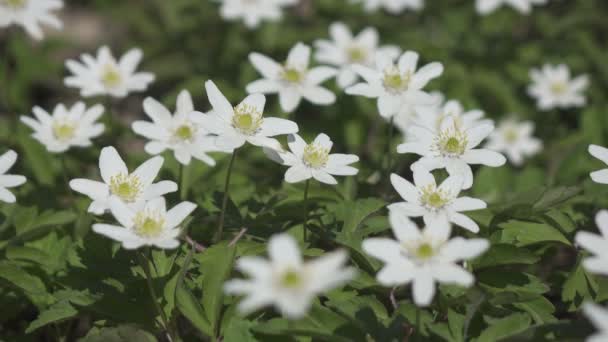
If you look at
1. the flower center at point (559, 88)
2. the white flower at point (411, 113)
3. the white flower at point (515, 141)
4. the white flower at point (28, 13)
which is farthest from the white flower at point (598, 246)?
the white flower at point (28, 13)

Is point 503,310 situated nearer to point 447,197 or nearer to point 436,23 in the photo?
point 447,197

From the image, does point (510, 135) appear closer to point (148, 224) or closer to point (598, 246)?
point (598, 246)

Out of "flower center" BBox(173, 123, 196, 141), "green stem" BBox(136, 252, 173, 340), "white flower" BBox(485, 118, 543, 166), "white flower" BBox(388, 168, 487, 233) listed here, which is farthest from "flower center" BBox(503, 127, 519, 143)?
"green stem" BBox(136, 252, 173, 340)

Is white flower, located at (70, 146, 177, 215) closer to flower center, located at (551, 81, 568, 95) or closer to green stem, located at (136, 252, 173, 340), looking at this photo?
green stem, located at (136, 252, 173, 340)

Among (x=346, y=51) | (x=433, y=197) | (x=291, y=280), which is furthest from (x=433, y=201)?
(x=346, y=51)

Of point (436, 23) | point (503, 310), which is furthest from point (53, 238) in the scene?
point (436, 23)

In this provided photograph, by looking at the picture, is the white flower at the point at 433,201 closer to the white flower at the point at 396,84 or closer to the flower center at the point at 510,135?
the white flower at the point at 396,84
